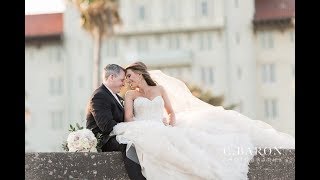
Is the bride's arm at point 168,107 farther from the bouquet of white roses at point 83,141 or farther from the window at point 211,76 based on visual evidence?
the window at point 211,76

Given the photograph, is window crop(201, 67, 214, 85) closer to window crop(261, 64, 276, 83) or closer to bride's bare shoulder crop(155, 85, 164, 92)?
window crop(261, 64, 276, 83)

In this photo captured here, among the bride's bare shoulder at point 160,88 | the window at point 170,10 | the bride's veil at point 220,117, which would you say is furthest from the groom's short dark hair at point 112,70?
the window at point 170,10

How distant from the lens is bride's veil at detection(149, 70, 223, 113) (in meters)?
9.77

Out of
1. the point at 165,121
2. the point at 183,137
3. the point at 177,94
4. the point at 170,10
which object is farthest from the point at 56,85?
the point at 183,137

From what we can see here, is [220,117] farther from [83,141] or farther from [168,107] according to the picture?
[83,141]

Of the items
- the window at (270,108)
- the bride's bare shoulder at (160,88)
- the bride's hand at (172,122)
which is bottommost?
the window at (270,108)

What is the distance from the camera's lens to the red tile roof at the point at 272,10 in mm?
58000

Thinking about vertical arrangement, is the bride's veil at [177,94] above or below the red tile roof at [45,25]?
below

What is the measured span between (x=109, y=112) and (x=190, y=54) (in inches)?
1940

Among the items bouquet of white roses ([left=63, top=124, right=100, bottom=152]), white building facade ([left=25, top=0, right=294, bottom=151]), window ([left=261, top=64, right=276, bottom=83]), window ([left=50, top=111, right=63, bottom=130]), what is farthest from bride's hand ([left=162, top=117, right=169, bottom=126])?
window ([left=50, top=111, right=63, bottom=130])

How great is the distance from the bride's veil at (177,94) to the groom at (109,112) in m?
0.89

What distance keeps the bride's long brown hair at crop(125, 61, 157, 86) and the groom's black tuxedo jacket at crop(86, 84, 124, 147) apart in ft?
1.40

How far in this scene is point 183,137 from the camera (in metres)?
8.09

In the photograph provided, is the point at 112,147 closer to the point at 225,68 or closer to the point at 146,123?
the point at 146,123
